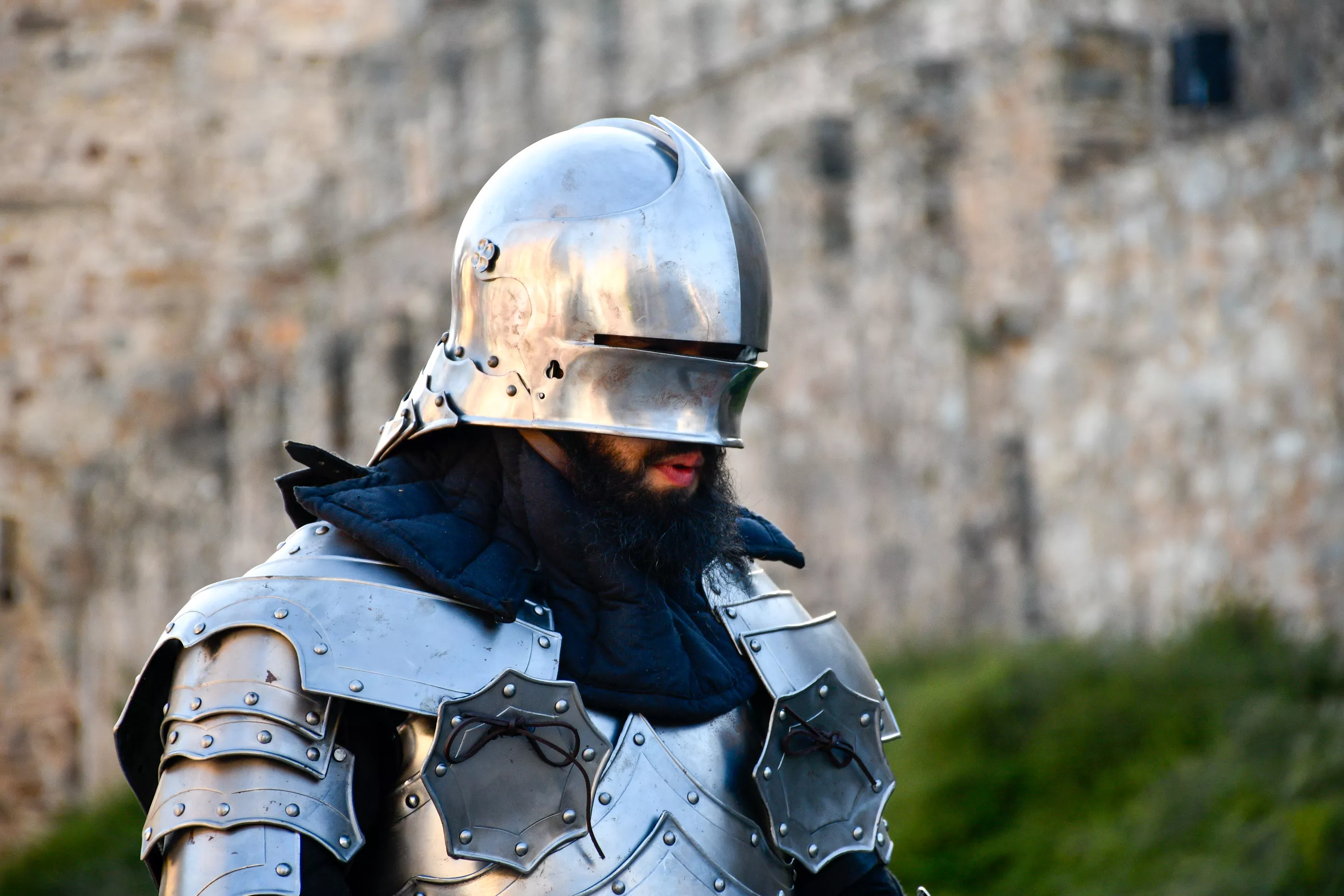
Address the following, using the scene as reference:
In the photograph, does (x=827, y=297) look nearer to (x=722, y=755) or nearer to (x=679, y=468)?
(x=679, y=468)

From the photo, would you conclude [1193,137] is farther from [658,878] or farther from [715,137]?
[715,137]

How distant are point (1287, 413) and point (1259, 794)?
2094mm

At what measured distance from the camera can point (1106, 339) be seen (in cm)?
859

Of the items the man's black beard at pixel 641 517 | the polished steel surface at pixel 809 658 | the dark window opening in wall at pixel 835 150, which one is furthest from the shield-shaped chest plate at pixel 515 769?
the dark window opening in wall at pixel 835 150

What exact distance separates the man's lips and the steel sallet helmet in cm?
7

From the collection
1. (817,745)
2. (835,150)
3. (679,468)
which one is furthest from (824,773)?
(835,150)

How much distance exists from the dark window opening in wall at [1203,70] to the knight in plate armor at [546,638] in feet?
25.1

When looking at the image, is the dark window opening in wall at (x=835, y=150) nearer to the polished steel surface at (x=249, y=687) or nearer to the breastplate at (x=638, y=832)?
the breastplate at (x=638, y=832)

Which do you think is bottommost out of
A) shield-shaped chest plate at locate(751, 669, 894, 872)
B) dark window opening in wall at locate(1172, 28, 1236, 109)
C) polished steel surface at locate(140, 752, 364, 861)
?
shield-shaped chest plate at locate(751, 669, 894, 872)

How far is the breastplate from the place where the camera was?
266cm

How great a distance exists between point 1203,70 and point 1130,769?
5.11 m

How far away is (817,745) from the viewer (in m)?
2.98

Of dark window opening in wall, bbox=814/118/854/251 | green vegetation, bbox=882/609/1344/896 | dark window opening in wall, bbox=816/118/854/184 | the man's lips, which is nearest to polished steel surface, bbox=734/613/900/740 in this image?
the man's lips

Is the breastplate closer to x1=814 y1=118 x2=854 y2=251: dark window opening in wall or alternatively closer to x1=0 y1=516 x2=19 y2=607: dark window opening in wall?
x1=814 y1=118 x2=854 y2=251: dark window opening in wall
